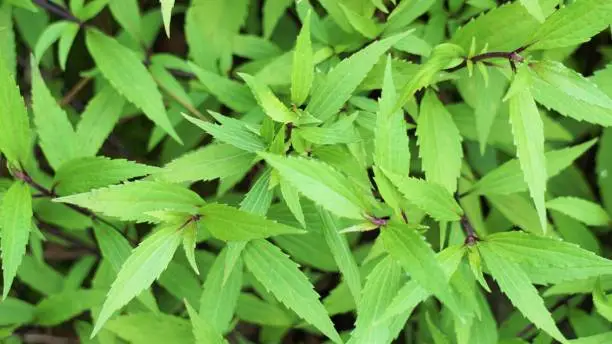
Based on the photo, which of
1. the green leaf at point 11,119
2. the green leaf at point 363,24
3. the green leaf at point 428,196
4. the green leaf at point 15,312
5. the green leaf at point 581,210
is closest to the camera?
the green leaf at point 428,196

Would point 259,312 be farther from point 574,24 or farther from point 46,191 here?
point 574,24

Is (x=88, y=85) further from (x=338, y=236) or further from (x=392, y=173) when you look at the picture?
(x=392, y=173)

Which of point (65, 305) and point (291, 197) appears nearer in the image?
point (291, 197)

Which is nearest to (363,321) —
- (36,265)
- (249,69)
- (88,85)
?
(249,69)

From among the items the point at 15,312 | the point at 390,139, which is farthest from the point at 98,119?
the point at 390,139

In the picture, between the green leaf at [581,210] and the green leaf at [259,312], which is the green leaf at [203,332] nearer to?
the green leaf at [259,312]

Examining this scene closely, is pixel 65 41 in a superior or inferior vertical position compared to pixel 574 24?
inferior

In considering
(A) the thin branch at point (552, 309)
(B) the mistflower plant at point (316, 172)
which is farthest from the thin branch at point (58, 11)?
(A) the thin branch at point (552, 309)
